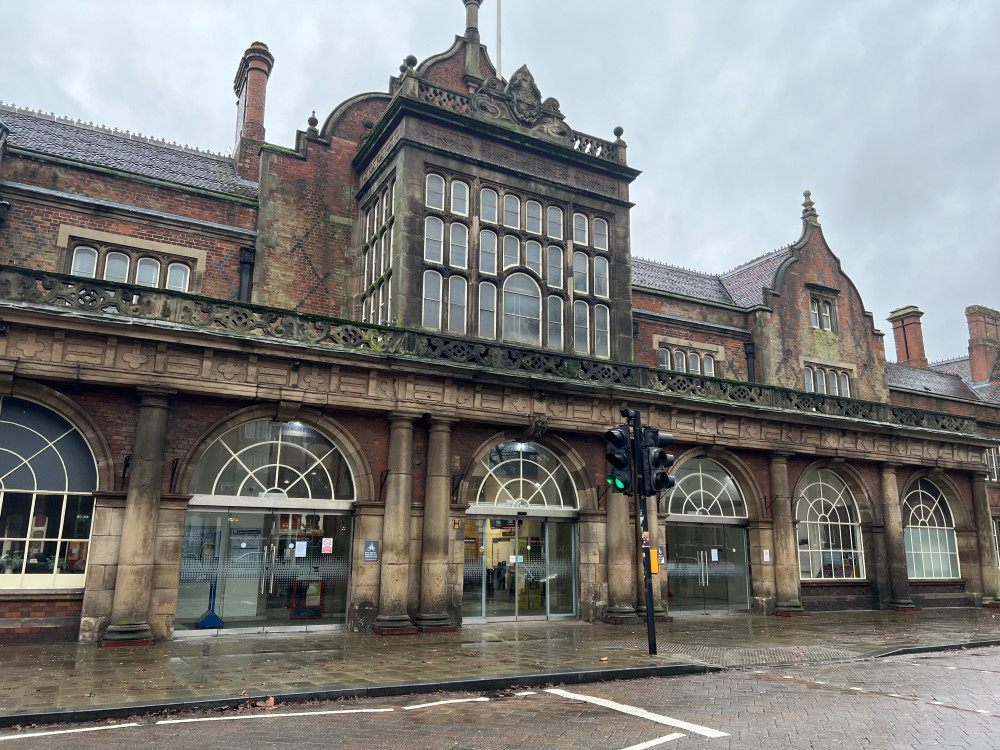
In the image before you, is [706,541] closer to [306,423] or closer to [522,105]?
[306,423]

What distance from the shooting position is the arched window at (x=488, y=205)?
19047mm

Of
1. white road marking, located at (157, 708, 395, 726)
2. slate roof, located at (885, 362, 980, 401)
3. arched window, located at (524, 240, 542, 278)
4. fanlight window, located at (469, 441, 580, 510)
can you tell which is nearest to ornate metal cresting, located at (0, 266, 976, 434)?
fanlight window, located at (469, 441, 580, 510)

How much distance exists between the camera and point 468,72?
2211 centimetres

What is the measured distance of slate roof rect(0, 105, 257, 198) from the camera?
1883 cm

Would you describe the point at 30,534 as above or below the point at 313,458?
below

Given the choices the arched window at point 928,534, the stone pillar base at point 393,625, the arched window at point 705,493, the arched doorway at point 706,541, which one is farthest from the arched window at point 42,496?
the arched window at point 928,534

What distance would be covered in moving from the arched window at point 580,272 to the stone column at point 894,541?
39.4 ft

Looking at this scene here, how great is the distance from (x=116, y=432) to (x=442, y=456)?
21.2 ft

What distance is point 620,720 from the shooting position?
8211 millimetres

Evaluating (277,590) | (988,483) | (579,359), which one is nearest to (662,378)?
(579,359)

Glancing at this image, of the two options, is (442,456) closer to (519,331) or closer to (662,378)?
(519,331)

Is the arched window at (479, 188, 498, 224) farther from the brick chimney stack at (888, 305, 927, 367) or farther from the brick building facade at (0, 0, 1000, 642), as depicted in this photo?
→ the brick chimney stack at (888, 305, 927, 367)

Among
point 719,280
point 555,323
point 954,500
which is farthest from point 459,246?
point 954,500

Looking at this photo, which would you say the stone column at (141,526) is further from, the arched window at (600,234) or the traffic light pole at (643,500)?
the arched window at (600,234)
